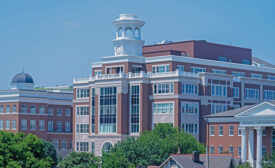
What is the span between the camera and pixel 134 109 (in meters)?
124

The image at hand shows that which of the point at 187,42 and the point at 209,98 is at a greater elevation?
the point at 187,42

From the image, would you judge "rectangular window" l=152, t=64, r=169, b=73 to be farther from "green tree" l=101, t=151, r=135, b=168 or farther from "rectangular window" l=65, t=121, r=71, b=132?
"rectangular window" l=65, t=121, r=71, b=132

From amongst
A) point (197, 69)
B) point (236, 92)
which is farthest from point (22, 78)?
point (236, 92)

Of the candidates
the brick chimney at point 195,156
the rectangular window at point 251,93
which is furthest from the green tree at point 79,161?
the rectangular window at point 251,93

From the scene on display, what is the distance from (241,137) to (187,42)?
2523 centimetres

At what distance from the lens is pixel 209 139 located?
11662cm

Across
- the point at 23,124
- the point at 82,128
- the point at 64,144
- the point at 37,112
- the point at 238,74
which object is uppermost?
the point at 238,74

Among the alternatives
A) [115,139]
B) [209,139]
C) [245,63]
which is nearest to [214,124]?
[209,139]

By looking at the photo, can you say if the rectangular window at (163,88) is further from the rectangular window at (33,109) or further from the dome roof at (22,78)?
the dome roof at (22,78)

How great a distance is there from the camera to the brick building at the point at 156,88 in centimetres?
12138

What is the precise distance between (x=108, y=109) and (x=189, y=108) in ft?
45.6

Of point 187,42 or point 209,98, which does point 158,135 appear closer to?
point 209,98

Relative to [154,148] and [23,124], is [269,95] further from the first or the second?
[23,124]

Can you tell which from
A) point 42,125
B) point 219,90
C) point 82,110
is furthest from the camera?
point 42,125
